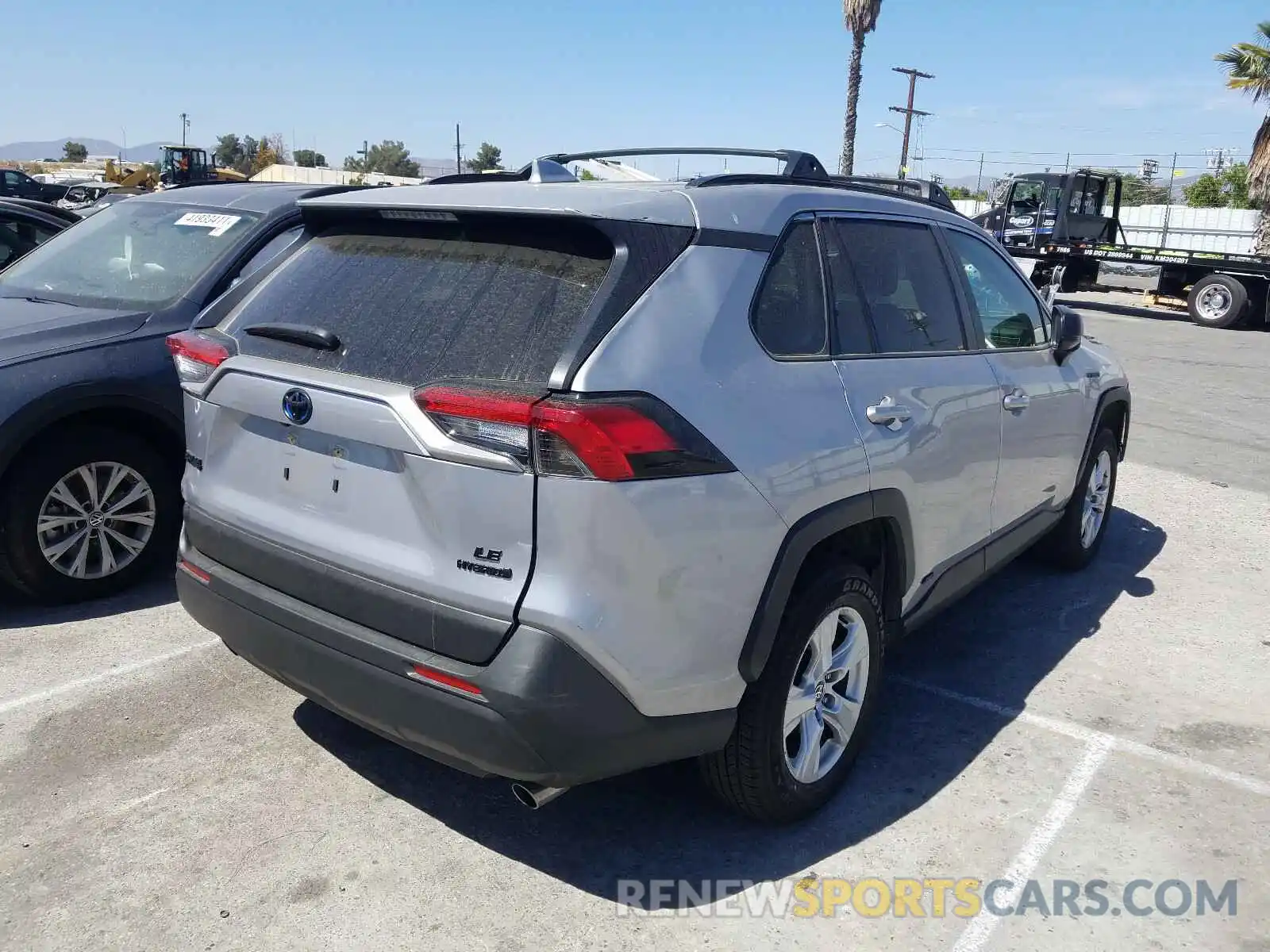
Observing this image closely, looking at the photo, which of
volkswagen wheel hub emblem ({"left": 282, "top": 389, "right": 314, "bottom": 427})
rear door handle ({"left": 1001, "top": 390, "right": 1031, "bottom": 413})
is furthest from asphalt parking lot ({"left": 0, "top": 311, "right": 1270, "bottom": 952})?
volkswagen wheel hub emblem ({"left": 282, "top": 389, "right": 314, "bottom": 427})

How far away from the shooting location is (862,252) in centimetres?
338

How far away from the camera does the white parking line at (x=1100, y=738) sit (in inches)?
138

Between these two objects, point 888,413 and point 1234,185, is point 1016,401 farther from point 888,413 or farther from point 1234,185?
point 1234,185

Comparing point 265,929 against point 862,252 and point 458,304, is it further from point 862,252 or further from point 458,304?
point 862,252

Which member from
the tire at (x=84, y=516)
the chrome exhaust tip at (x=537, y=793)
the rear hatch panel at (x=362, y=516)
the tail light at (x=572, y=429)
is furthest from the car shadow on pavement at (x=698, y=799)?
the tire at (x=84, y=516)

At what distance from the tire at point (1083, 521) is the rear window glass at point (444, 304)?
11.4 feet

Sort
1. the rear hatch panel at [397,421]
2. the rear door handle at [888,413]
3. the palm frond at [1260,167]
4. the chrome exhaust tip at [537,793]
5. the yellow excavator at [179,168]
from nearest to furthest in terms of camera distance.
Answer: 1. the rear hatch panel at [397,421]
2. the chrome exhaust tip at [537,793]
3. the rear door handle at [888,413]
4. the palm frond at [1260,167]
5. the yellow excavator at [179,168]

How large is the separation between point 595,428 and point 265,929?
60.1 inches

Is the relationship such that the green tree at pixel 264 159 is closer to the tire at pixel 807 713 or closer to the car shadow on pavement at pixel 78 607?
the car shadow on pavement at pixel 78 607

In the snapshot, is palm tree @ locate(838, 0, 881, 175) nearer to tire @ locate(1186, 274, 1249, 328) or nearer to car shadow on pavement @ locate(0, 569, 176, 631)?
tire @ locate(1186, 274, 1249, 328)

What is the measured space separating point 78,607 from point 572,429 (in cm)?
330

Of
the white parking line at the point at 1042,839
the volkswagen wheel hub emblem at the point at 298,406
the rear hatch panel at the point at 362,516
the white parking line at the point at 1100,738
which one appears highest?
the volkswagen wheel hub emblem at the point at 298,406

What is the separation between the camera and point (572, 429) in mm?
2277

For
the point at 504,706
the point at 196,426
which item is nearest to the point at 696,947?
the point at 504,706
